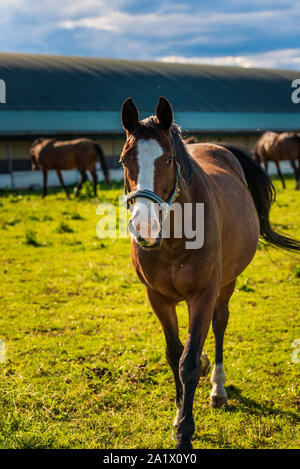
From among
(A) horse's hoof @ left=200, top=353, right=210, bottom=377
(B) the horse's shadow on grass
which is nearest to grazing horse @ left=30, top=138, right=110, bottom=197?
(A) horse's hoof @ left=200, top=353, right=210, bottom=377

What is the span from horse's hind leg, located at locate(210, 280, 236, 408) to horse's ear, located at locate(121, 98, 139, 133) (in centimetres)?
A: 205

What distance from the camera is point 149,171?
2668 mm

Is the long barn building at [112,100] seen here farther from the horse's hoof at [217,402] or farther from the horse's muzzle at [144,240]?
the horse's muzzle at [144,240]

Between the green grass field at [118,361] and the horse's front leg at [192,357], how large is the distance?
0.33 m

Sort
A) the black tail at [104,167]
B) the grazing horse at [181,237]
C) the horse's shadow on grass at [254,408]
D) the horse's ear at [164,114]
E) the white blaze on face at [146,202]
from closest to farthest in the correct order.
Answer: the white blaze on face at [146,202]
the grazing horse at [181,237]
the horse's ear at [164,114]
the horse's shadow on grass at [254,408]
the black tail at [104,167]

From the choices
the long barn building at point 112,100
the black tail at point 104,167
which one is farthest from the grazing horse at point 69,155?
the long barn building at point 112,100

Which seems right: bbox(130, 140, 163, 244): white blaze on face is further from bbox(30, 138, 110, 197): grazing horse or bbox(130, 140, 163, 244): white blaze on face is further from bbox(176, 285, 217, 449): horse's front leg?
bbox(30, 138, 110, 197): grazing horse

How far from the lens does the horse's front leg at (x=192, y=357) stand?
2.97 metres

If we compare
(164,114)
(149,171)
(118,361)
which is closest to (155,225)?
(149,171)

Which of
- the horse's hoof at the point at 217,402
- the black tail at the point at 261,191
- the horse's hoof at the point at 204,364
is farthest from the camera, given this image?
the black tail at the point at 261,191

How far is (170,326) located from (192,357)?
1.79ft

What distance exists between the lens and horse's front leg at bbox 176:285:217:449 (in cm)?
297

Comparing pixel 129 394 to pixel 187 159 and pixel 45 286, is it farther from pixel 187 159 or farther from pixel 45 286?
pixel 45 286

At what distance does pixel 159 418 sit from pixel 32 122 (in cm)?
2414
